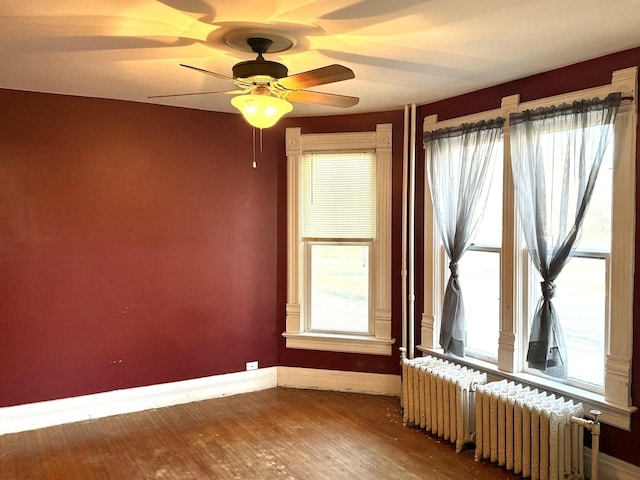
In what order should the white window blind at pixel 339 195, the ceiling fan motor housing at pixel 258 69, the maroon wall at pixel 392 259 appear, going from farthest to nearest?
the white window blind at pixel 339 195
the maroon wall at pixel 392 259
the ceiling fan motor housing at pixel 258 69

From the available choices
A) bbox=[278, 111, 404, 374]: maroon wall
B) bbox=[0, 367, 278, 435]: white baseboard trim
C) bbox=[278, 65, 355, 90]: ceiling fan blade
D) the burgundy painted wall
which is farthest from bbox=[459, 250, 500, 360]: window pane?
bbox=[278, 65, 355, 90]: ceiling fan blade

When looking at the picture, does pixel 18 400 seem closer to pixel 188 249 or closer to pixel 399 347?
pixel 188 249

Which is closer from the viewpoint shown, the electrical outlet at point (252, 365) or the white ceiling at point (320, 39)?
the white ceiling at point (320, 39)

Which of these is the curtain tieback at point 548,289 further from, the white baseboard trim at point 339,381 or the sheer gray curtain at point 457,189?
the white baseboard trim at point 339,381

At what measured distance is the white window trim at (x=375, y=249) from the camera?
16.2ft

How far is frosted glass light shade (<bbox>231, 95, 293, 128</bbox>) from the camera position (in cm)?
288

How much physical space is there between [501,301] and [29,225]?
378 cm

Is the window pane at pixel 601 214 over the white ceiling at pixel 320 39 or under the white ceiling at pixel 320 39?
under

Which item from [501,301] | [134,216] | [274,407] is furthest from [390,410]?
[134,216]

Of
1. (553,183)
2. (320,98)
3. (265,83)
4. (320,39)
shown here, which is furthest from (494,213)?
(265,83)

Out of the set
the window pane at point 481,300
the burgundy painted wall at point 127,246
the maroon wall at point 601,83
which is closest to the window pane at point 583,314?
the maroon wall at point 601,83

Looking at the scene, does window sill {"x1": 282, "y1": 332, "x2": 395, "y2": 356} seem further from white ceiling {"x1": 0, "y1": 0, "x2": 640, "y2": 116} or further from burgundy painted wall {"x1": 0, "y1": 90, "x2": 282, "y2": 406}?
white ceiling {"x1": 0, "y1": 0, "x2": 640, "y2": 116}

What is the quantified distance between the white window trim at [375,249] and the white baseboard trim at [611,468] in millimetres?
1927

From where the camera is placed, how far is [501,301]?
13.2ft
